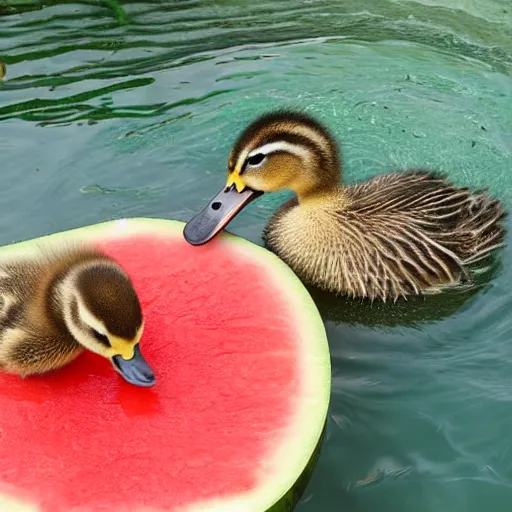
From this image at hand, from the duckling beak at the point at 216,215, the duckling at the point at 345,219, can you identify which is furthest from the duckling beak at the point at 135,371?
the duckling at the point at 345,219

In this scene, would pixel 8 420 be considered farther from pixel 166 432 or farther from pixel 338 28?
pixel 338 28

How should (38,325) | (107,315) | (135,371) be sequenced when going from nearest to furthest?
(107,315) < (135,371) < (38,325)

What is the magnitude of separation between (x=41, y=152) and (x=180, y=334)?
2.60 m

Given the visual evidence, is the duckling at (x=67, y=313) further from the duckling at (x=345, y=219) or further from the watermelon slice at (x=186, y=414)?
the duckling at (x=345, y=219)

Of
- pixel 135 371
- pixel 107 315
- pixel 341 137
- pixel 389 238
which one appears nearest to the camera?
pixel 107 315

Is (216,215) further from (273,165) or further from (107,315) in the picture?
(107,315)

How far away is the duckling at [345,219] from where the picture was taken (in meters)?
3.77

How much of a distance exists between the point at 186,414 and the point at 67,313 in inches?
21.0

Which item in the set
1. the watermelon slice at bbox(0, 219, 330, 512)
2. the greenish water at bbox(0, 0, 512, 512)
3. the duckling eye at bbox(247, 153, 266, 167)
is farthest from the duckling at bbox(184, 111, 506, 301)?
the watermelon slice at bbox(0, 219, 330, 512)

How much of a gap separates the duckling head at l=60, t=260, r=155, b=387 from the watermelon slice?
18 cm

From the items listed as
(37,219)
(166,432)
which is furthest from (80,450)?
(37,219)

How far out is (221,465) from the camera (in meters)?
2.52

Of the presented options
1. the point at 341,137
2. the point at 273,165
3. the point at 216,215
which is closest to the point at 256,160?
the point at 273,165

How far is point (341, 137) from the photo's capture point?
5.31 meters
